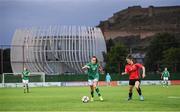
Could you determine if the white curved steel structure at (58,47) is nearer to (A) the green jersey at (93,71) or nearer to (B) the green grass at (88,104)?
(B) the green grass at (88,104)

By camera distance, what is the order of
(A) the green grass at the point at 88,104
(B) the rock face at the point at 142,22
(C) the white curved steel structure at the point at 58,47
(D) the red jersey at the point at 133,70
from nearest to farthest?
(A) the green grass at the point at 88,104 → (D) the red jersey at the point at 133,70 → (C) the white curved steel structure at the point at 58,47 → (B) the rock face at the point at 142,22

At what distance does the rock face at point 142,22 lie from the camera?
4181 inches

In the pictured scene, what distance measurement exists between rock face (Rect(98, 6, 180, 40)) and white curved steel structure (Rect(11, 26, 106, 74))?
535 inches

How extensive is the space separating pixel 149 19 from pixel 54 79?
53154 millimetres

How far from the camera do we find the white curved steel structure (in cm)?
8069

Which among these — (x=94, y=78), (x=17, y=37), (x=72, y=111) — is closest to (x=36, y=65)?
(x=17, y=37)

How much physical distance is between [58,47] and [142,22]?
27.7m

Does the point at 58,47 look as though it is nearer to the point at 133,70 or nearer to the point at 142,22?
the point at 142,22

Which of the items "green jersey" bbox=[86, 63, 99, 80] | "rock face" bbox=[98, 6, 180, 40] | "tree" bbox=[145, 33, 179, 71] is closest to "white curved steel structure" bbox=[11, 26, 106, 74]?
"tree" bbox=[145, 33, 179, 71]

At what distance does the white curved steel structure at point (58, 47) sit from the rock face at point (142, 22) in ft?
44.6

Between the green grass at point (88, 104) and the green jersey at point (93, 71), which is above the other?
the green jersey at point (93, 71)

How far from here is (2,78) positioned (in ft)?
191

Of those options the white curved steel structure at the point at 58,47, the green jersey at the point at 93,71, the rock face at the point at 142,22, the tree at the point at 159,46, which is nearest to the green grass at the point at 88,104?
the green jersey at the point at 93,71

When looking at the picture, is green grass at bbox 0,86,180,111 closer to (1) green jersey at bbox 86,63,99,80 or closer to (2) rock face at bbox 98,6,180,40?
(1) green jersey at bbox 86,63,99,80
